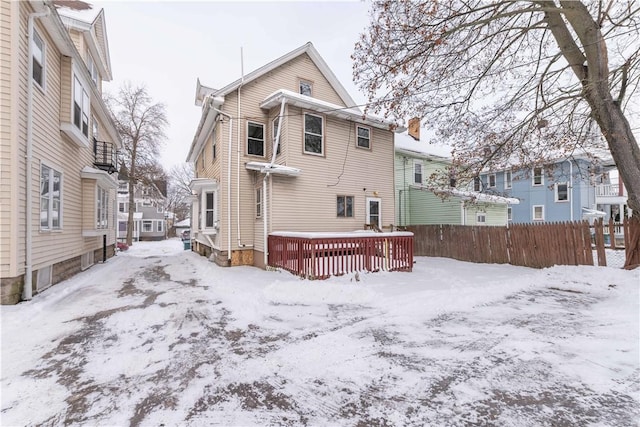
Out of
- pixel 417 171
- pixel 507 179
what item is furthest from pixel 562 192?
pixel 417 171

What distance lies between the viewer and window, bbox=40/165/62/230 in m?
6.50

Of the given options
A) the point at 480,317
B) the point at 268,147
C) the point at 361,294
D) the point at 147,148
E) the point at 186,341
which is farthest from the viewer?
the point at 147,148

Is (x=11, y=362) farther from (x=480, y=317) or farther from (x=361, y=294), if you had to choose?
(x=480, y=317)

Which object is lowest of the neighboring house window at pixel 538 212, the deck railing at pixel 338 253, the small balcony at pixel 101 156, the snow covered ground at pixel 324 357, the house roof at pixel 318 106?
the snow covered ground at pixel 324 357

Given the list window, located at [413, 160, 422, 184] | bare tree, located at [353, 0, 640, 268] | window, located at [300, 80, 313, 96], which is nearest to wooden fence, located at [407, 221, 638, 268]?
bare tree, located at [353, 0, 640, 268]

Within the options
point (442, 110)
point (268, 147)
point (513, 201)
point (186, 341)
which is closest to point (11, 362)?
point (186, 341)

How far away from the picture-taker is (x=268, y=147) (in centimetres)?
1142

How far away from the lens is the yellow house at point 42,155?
5273mm

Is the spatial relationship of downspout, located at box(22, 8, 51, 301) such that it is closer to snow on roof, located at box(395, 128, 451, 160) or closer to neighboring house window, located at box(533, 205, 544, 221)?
snow on roof, located at box(395, 128, 451, 160)

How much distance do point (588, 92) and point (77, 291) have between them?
45.8ft

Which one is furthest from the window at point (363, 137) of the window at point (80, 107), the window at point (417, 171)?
the window at point (80, 107)

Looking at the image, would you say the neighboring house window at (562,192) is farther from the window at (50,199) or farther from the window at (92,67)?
the window at (92,67)

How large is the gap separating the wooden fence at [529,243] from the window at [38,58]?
14.4m

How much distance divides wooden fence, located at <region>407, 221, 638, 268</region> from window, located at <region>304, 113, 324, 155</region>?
7.06 metres
